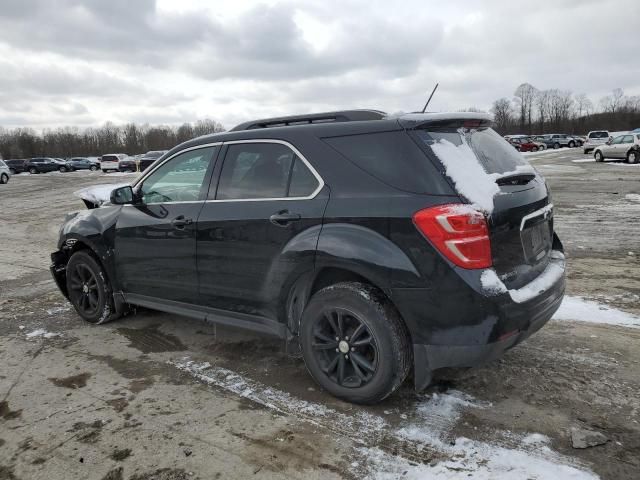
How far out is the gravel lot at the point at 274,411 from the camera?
8.97 feet

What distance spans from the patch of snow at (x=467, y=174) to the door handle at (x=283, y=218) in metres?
1.00

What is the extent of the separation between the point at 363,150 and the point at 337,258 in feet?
2.36

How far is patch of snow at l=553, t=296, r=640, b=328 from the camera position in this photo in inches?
180

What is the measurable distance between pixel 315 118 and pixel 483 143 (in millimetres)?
1216

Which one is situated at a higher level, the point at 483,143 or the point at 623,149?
the point at 483,143

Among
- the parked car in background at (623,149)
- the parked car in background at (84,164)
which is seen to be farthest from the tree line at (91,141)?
the parked car in background at (623,149)

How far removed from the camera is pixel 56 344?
4.66 metres

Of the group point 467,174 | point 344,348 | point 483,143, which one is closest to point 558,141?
point 483,143

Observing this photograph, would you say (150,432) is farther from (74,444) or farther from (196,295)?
(196,295)

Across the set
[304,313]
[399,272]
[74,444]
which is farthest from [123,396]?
[399,272]

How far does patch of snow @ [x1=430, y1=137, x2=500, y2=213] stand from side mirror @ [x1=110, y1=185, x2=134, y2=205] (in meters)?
2.81

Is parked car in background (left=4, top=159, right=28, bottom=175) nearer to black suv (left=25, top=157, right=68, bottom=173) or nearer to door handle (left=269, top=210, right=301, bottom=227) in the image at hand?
black suv (left=25, top=157, right=68, bottom=173)

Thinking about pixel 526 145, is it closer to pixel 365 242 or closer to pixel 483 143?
pixel 483 143

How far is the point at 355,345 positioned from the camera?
324 cm
